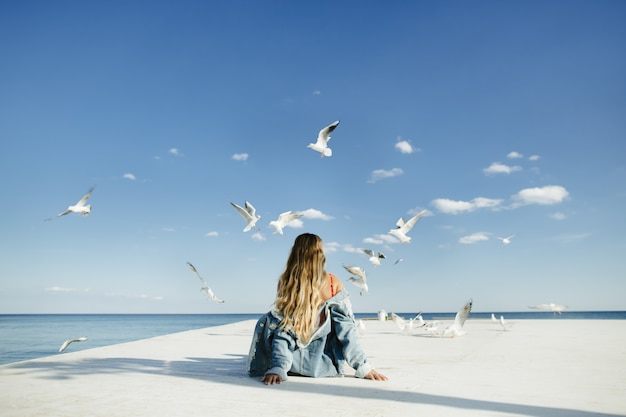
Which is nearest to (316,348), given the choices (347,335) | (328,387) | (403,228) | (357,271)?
(347,335)

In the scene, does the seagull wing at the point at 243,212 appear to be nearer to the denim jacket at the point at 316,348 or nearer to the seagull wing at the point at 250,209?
the seagull wing at the point at 250,209

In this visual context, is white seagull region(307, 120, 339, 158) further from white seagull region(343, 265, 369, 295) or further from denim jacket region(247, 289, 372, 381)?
denim jacket region(247, 289, 372, 381)

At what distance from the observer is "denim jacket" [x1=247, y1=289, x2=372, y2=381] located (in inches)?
175

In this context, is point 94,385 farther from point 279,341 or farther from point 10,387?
point 279,341

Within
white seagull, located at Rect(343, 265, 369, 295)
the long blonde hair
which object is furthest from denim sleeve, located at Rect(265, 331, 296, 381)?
white seagull, located at Rect(343, 265, 369, 295)

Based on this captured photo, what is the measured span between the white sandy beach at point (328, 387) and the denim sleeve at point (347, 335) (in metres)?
0.19

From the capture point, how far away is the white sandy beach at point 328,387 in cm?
338

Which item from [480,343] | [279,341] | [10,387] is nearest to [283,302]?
[279,341]

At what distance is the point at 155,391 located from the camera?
4.07m

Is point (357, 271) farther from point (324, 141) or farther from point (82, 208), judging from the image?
point (82, 208)

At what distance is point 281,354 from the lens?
4441mm

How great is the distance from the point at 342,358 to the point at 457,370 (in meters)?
1.49

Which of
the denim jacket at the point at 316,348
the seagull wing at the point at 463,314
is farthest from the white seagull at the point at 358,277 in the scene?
the denim jacket at the point at 316,348

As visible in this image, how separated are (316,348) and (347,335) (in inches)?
14.9
